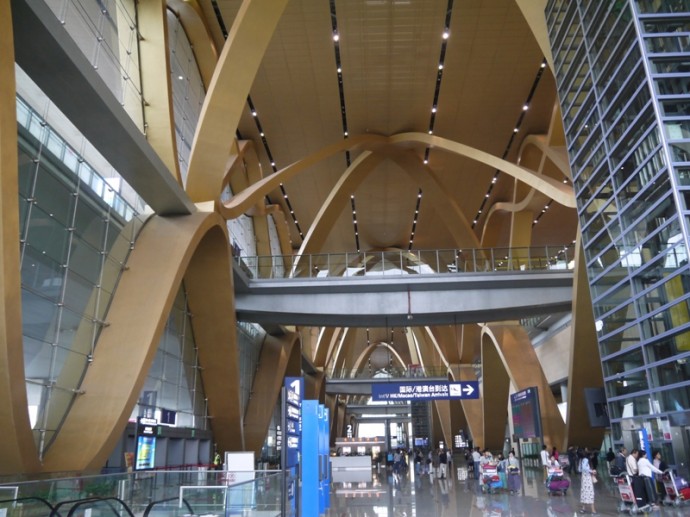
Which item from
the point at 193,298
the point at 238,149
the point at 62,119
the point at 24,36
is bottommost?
the point at 193,298

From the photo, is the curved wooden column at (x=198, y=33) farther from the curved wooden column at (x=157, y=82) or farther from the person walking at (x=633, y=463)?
the person walking at (x=633, y=463)

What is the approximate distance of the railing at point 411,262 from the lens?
22.5 m

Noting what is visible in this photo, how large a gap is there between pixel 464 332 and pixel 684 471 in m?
26.1

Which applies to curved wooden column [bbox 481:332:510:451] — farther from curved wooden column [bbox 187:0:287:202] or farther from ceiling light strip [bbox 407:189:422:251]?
curved wooden column [bbox 187:0:287:202]

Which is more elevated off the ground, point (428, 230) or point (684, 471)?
point (428, 230)

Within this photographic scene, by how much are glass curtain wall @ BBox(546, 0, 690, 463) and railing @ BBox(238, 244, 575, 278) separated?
7.29 m

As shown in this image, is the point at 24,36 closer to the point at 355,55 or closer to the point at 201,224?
the point at 201,224

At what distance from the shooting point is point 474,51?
74.8 ft

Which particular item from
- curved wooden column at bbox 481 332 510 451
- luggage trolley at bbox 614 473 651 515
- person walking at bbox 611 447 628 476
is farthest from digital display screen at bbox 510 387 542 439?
luggage trolley at bbox 614 473 651 515

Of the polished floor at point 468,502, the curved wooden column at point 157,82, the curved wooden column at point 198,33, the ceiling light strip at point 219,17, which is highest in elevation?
the ceiling light strip at point 219,17

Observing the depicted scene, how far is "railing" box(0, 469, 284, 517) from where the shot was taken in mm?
6875

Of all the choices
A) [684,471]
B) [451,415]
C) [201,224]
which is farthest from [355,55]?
[451,415]

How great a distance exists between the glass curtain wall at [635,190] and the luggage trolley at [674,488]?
0.60 metres

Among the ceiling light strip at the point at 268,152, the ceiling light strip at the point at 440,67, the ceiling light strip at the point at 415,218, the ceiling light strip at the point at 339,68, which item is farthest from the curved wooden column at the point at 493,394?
the ceiling light strip at the point at 268,152
